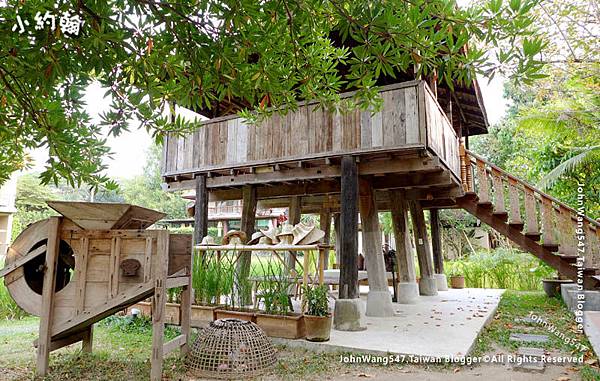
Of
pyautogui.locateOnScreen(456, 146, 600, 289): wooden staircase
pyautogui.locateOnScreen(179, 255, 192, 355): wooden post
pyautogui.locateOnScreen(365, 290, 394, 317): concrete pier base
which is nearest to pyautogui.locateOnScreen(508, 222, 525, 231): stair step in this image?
pyautogui.locateOnScreen(456, 146, 600, 289): wooden staircase

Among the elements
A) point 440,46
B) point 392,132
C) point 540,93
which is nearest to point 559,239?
point 392,132

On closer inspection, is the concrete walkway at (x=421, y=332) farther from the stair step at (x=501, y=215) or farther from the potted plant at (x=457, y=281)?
the potted plant at (x=457, y=281)

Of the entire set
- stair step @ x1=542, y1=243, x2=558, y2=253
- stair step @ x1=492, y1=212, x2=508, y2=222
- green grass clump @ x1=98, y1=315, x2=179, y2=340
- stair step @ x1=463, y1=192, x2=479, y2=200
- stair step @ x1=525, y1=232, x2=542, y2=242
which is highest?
stair step @ x1=463, y1=192, x2=479, y2=200

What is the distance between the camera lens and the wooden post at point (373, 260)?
24.4ft

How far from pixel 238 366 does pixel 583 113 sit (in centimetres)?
885

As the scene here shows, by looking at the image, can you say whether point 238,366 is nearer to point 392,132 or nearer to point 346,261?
point 346,261

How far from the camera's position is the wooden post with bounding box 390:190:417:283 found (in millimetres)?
9180

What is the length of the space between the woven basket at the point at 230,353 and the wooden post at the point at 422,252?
6.72 meters

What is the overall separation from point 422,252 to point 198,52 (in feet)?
30.0

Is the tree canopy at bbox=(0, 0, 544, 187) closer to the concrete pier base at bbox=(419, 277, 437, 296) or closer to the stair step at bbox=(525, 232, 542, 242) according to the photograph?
the stair step at bbox=(525, 232, 542, 242)

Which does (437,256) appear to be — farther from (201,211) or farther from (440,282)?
(201,211)

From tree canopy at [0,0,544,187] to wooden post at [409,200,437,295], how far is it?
8309mm

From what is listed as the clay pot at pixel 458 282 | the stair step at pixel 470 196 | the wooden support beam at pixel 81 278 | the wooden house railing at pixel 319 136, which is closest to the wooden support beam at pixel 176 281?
the wooden support beam at pixel 81 278

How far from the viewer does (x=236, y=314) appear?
5840mm
